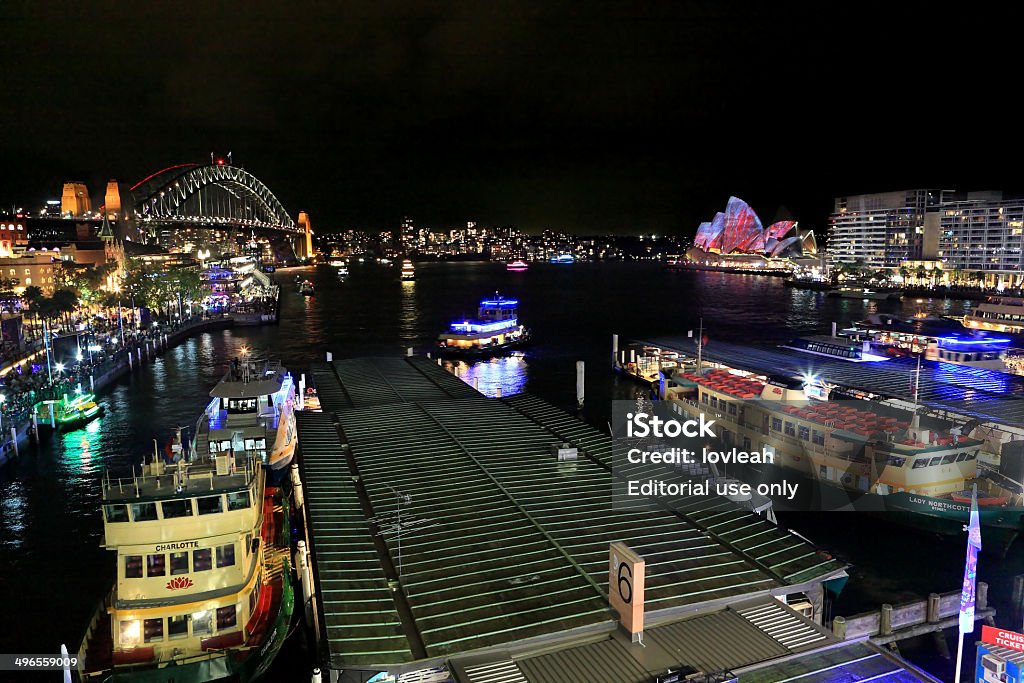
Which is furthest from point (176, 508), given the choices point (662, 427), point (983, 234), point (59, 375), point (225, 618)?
point (983, 234)

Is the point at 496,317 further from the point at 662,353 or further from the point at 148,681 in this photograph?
the point at 148,681

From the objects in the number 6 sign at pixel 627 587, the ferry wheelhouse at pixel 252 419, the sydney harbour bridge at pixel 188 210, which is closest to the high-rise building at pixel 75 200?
the sydney harbour bridge at pixel 188 210

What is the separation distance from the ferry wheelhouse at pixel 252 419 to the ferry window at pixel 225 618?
26.8 ft

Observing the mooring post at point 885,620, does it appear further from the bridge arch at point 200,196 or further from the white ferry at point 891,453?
the bridge arch at point 200,196

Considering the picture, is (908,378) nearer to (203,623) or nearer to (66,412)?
(203,623)

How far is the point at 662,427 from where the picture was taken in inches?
958

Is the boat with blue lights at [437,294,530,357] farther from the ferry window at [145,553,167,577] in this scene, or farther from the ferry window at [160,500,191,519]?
the ferry window at [145,553,167,577]

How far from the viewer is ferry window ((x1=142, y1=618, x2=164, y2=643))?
11.4 meters

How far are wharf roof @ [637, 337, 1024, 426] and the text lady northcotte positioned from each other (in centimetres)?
432

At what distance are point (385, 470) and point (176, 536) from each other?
4.49 metres

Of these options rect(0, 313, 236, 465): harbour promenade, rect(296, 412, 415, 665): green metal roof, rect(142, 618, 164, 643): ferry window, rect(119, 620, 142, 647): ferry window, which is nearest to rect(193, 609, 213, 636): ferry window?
rect(142, 618, 164, 643): ferry window

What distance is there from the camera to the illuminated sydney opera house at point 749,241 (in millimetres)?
155125

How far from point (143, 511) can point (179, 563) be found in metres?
1.04

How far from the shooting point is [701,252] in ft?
563
